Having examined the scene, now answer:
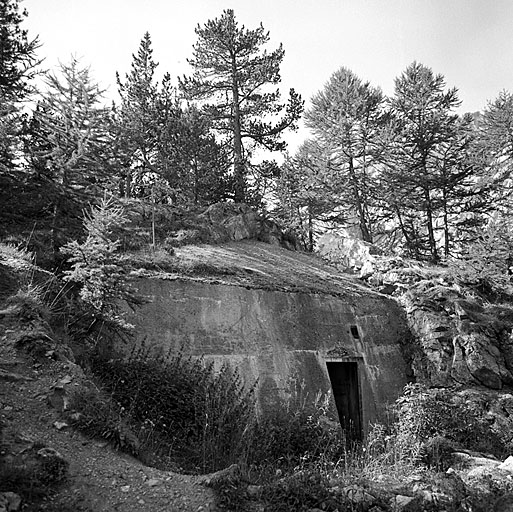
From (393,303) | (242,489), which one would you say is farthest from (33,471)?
(393,303)

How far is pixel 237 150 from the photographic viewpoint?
73.5 feet

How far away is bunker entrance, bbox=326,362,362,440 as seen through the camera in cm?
1070

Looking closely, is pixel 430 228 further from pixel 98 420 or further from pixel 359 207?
pixel 98 420

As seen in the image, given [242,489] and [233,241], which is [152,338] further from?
[233,241]

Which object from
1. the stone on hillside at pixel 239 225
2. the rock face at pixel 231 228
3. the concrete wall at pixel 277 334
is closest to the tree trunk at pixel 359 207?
the rock face at pixel 231 228

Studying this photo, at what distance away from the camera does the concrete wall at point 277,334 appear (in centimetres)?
949

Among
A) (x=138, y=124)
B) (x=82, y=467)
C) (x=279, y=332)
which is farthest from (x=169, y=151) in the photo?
(x=82, y=467)

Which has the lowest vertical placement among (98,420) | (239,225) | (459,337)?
(98,420)

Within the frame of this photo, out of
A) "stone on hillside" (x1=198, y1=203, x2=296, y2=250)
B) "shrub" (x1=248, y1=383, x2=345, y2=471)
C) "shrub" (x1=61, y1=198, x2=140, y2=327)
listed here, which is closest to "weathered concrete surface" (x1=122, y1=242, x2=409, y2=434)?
"shrub" (x1=248, y1=383, x2=345, y2=471)

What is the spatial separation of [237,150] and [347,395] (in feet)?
48.7

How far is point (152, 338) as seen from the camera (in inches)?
353

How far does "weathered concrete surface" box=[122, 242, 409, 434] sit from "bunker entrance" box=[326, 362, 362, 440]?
0.72ft

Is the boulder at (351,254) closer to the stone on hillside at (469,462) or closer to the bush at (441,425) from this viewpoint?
the bush at (441,425)

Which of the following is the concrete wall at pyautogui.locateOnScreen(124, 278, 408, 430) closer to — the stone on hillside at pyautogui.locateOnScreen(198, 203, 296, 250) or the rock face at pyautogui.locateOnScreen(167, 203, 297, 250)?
the rock face at pyautogui.locateOnScreen(167, 203, 297, 250)
